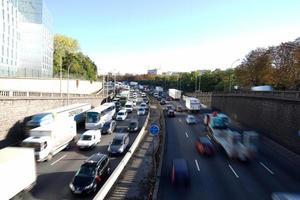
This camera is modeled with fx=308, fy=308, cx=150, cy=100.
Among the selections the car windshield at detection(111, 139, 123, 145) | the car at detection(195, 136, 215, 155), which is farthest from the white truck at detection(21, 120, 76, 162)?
the car at detection(195, 136, 215, 155)

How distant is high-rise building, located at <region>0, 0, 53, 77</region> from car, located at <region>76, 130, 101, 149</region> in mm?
24542

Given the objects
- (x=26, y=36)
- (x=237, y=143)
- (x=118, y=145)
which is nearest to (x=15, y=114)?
(x=118, y=145)

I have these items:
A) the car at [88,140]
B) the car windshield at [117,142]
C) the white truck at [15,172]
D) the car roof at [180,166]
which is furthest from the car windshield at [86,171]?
the car at [88,140]

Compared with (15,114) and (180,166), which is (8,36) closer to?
(15,114)

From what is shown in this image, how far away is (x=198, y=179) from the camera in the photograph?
22.7 meters

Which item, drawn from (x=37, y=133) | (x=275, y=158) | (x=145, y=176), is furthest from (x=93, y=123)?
(x=275, y=158)

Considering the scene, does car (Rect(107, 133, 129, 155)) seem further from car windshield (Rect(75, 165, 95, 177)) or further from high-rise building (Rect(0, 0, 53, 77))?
high-rise building (Rect(0, 0, 53, 77))

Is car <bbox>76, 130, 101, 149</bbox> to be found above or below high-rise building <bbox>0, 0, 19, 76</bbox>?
below

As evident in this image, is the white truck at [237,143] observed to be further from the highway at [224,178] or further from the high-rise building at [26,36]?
the high-rise building at [26,36]

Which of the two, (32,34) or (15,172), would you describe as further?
(32,34)

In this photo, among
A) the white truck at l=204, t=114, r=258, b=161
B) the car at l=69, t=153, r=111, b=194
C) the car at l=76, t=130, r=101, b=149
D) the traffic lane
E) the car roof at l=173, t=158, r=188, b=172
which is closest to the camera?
the car at l=69, t=153, r=111, b=194

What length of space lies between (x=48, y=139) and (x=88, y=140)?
5148 mm

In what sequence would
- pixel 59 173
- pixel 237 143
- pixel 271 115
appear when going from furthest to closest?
1. pixel 271 115
2. pixel 237 143
3. pixel 59 173

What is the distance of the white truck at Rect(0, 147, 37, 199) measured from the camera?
15.5 m
